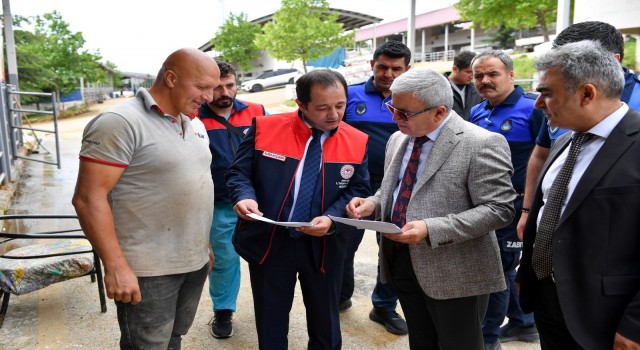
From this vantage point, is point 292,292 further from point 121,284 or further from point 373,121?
point 373,121

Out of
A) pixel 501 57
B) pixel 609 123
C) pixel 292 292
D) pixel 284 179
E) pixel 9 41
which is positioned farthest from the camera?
pixel 9 41

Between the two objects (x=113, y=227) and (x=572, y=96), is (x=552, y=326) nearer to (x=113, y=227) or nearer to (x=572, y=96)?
(x=572, y=96)

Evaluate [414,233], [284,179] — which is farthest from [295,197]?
[414,233]

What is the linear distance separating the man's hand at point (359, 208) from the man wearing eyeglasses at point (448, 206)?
18 cm

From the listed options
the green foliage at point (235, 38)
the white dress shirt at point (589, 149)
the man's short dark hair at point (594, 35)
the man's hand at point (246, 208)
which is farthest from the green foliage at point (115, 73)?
the white dress shirt at point (589, 149)

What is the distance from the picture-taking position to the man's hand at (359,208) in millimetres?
2396

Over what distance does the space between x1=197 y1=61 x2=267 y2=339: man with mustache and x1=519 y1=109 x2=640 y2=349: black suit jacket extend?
2.29 m

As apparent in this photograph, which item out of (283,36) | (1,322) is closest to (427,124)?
(1,322)

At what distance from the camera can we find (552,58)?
173 cm

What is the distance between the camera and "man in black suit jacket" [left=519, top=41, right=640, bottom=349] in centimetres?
158

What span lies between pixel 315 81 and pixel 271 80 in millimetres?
30125

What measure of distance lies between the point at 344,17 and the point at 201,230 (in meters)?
43.9

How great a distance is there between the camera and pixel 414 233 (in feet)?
6.48

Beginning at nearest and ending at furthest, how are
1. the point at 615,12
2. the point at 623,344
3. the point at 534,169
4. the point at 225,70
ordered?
the point at 623,344
the point at 534,169
the point at 225,70
the point at 615,12
